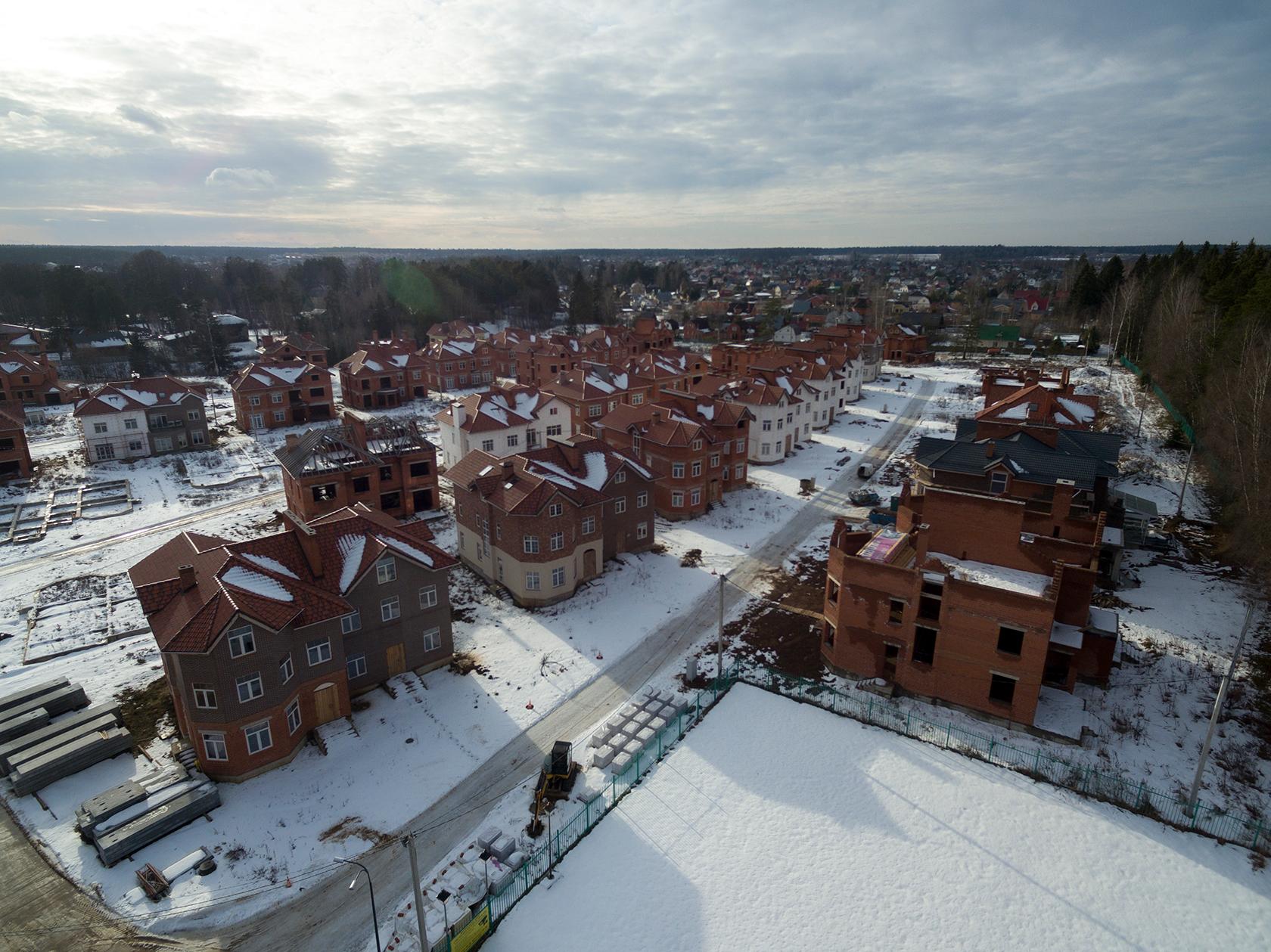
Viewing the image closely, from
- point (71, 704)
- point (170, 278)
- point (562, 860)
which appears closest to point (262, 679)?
point (71, 704)

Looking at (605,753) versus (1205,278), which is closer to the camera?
(605,753)

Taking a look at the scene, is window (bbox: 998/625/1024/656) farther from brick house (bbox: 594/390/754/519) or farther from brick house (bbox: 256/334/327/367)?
brick house (bbox: 256/334/327/367)

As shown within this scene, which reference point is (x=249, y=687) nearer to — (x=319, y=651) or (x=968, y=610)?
(x=319, y=651)

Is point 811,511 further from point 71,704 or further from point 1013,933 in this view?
point 71,704

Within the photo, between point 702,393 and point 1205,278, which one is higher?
point 1205,278

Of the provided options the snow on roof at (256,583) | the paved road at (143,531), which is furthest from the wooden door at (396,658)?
the paved road at (143,531)

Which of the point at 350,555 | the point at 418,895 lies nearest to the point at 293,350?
the point at 350,555

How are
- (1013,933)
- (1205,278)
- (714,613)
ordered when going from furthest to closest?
(1205,278)
(714,613)
(1013,933)
